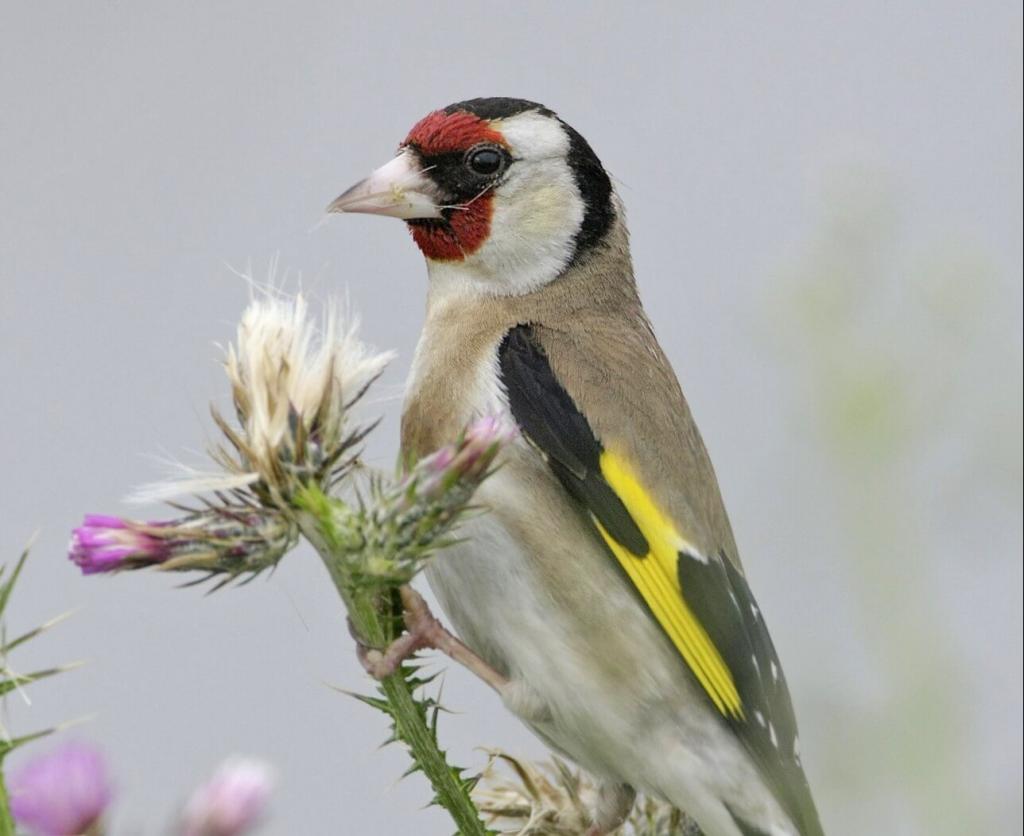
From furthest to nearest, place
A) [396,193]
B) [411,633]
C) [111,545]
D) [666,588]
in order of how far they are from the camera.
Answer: [396,193] < [666,588] < [411,633] < [111,545]

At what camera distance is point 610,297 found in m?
3.12

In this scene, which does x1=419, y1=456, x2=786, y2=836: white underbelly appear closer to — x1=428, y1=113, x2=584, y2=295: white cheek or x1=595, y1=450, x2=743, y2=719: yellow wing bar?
x1=595, y1=450, x2=743, y2=719: yellow wing bar

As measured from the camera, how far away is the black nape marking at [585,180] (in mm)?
3084

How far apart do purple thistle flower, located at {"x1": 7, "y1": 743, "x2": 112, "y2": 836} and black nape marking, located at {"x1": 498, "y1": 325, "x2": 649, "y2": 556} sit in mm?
1539

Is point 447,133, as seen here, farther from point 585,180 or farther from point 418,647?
point 418,647

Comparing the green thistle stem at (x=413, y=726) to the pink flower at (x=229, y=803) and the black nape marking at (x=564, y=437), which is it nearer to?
the pink flower at (x=229, y=803)

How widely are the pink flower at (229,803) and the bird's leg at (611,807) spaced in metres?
1.24

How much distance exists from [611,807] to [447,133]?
1.37 m

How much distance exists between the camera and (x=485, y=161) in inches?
120

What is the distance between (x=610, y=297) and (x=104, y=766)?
6.95ft

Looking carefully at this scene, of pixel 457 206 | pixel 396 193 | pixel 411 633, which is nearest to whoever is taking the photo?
pixel 411 633

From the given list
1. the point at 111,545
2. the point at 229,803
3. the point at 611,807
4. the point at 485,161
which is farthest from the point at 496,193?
the point at 229,803

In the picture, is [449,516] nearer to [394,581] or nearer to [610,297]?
[394,581]

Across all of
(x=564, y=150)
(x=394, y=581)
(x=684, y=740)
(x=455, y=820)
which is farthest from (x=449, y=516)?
(x=564, y=150)
